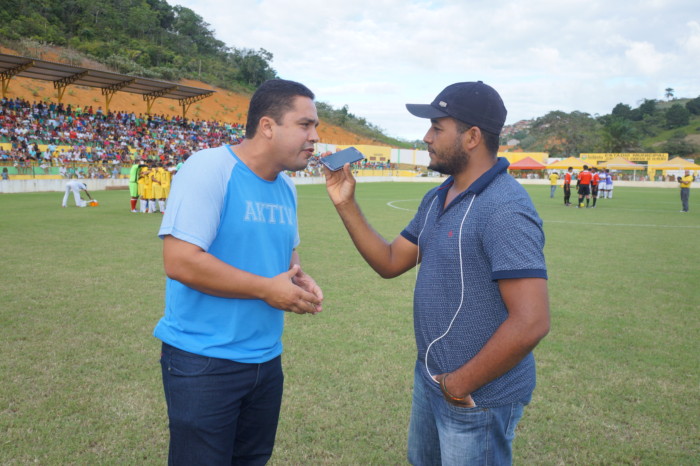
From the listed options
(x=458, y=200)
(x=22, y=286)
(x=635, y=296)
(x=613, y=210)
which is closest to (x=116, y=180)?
(x=22, y=286)

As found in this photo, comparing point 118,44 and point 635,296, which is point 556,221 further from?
point 118,44

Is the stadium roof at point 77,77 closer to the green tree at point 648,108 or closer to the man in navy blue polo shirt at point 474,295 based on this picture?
the man in navy blue polo shirt at point 474,295

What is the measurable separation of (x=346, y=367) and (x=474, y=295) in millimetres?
3057

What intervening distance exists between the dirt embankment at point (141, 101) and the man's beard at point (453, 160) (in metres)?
44.5

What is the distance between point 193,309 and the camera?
Result: 2.18 metres

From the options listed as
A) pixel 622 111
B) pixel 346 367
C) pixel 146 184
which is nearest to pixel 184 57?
pixel 146 184

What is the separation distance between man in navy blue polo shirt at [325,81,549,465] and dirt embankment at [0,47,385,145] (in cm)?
4462

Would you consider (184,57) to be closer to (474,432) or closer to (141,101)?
(141,101)

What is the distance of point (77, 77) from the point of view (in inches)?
1545

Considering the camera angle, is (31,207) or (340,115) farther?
(340,115)

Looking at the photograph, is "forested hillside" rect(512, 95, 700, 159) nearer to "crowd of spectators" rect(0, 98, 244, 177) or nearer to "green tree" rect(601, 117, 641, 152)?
"green tree" rect(601, 117, 641, 152)

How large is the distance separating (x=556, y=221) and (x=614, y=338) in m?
12.9

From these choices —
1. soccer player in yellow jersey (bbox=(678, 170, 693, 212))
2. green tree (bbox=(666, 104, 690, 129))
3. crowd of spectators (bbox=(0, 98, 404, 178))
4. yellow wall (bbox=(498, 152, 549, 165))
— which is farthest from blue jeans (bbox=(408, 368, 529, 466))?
green tree (bbox=(666, 104, 690, 129))

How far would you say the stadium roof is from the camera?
3544cm
